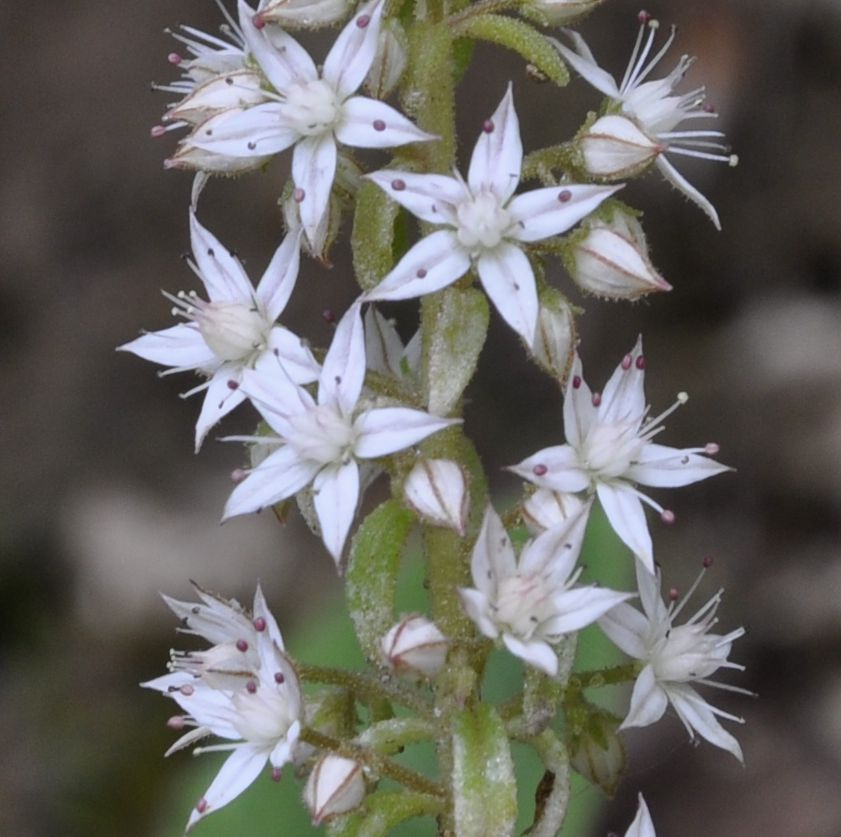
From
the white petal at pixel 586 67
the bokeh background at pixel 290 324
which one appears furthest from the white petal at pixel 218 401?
the bokeh background at pixel 290 324

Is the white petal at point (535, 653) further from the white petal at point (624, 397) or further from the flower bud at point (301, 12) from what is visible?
the flower bud at point (301, 12)

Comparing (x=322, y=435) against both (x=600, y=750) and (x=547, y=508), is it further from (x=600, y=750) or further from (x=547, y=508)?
(x=600, y=750)

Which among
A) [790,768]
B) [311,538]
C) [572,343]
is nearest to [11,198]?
[311,538]

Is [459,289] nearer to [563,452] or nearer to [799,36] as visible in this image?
[563,452]

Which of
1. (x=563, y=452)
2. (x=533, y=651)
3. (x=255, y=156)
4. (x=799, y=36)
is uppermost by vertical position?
(x=255, y=156)

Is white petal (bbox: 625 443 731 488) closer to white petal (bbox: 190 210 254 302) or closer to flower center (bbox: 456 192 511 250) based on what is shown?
flower center (bbox: 456 192 511 250)

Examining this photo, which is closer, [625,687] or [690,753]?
[625,687]

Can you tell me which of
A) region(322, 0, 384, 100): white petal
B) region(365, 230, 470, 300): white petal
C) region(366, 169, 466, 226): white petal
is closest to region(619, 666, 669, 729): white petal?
region(365, 230, 470, 300): white petal
